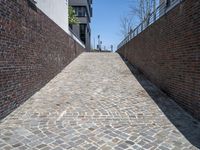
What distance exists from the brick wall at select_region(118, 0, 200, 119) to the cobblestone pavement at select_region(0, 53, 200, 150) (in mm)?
444

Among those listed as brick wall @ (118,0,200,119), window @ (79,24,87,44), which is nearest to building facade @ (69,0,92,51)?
window @ (79,24,87,44)

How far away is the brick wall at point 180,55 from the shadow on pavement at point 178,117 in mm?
180

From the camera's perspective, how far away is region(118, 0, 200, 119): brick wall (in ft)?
18.8

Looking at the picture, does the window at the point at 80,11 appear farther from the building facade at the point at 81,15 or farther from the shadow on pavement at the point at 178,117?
the shadow on pavement at the point at 178,117

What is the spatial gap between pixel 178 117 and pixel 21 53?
Result: 4661 millimetres

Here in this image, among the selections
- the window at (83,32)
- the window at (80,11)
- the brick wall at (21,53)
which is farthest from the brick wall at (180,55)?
the window at (80,11)

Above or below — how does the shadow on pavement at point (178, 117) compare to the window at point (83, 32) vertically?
below

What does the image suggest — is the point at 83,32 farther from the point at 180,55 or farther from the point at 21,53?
the point at 180,55

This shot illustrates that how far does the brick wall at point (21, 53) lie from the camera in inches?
215

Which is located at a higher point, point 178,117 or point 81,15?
point 81,15

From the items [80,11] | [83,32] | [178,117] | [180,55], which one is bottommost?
[178,117]

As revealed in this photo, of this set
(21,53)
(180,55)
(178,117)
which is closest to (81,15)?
(21,53)

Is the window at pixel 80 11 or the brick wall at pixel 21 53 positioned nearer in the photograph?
the brick wall at pixel 21 53

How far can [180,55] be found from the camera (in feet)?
22.3
